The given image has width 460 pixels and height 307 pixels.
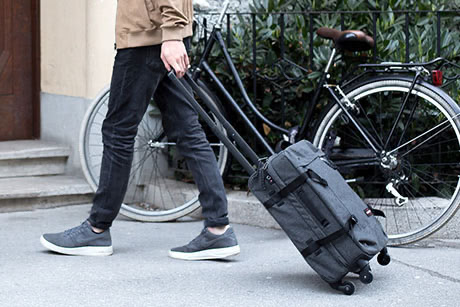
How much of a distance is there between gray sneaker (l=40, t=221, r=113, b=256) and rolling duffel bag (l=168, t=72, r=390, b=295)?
1.00 metres

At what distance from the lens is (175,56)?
4.56 meters

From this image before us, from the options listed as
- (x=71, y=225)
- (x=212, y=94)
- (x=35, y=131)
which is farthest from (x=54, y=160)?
(x=212, y=94)

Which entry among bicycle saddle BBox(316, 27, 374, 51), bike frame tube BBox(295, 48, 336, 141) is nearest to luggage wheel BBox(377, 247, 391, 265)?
bike frame tube BBox(295, 48, 336, 141)

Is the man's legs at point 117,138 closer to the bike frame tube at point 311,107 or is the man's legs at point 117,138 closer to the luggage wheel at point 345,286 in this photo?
the bike frame tube at point 311,107

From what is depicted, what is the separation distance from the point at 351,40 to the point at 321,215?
1.24 meters

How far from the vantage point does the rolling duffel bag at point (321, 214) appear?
14.3 feet

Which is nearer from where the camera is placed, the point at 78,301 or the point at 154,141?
the point at 78,301

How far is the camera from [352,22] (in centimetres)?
598

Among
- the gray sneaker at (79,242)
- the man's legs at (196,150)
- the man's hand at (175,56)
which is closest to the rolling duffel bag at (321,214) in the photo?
the man's legs at (196,150)

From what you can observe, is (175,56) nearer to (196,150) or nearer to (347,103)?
(196,150)

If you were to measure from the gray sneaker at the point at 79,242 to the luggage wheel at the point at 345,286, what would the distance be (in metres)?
1.30

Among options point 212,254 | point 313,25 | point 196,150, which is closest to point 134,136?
point 196,150

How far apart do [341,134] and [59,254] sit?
1.85m

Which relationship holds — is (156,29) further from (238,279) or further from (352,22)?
(352,22)
